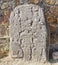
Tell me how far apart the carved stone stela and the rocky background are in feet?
1.35

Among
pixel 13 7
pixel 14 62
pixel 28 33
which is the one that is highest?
pixel 13 7

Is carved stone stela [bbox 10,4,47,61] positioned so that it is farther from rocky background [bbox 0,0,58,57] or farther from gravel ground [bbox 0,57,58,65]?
rocky background [bbox 0,0,58,57]

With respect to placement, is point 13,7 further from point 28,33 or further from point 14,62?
point 14,62

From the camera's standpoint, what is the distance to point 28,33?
400cm

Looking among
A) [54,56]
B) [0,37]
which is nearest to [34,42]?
[54,56]

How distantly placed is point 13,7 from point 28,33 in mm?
681

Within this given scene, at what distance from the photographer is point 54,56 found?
4.14 m

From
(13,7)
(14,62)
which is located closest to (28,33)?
(14,62)

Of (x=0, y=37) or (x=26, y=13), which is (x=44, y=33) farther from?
(x=0, y=37)

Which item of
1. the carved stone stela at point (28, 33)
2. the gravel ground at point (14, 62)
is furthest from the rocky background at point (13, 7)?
the carved stone stela at point (28, 33)

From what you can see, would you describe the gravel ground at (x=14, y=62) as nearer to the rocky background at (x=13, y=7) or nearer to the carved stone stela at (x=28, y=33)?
the carved stone stela at (x=28, y=33)

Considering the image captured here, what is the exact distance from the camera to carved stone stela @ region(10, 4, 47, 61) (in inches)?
154

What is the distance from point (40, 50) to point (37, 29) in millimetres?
333

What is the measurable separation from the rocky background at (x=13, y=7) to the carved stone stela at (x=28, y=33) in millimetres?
411
